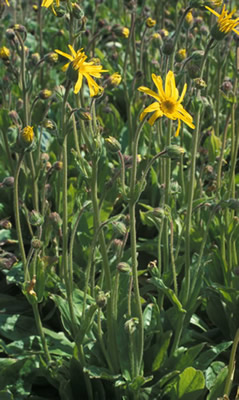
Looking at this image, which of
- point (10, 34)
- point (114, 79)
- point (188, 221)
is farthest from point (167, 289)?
point (10, 34)

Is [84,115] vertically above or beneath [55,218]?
above

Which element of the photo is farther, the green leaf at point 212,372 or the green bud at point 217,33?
the green leaf at point 212,372

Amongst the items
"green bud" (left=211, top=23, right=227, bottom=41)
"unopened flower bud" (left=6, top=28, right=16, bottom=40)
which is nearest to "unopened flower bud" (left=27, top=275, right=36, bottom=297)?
"green bud" (left=211, top=23, right=227, bottom=41)

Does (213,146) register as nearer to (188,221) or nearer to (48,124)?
(188,221)

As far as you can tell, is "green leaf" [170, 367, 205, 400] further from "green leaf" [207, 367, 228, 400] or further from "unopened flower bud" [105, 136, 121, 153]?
"unopened flower bud" [105, 136, 121, 153]

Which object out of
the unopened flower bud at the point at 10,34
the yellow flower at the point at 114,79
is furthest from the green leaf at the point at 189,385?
the unopened flower bud at the point at 10,34

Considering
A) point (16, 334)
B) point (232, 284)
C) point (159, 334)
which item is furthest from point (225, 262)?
point (16, 334)

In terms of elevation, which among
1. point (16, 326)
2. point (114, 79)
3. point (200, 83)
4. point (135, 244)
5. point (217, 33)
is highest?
point (217, 33)

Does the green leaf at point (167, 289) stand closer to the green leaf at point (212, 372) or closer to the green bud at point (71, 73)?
the green leaf at point (212, 372)

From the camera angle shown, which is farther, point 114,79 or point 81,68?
point 114,79

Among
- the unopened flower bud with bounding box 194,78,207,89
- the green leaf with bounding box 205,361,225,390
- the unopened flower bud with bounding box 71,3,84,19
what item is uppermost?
the unopened flower bud with bounding box 71,3,84,19

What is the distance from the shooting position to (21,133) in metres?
2.40

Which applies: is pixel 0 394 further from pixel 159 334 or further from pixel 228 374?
pixel 228 374

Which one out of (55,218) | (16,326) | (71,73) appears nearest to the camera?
(71,73)
